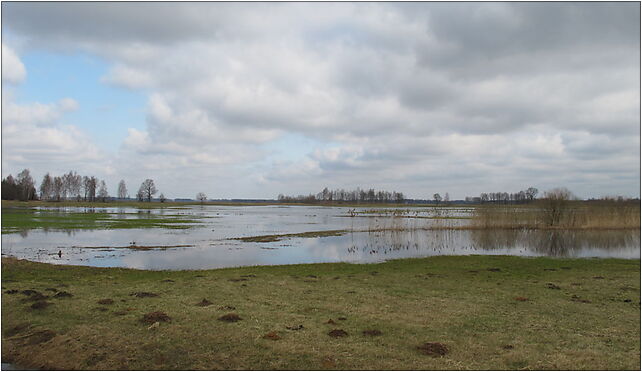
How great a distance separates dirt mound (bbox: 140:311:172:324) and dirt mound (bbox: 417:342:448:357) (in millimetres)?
5633

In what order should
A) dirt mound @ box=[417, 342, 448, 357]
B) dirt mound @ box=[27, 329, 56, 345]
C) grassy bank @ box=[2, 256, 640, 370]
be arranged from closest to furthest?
grassy bank @ box=[2, 256, 640, 370], dirt mound @ box=[417, 342, 448, 357], dirt mound @ box=[27, 329, 56, 345]

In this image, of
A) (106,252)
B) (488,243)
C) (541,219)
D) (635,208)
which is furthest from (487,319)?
(635,208)

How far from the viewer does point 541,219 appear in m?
48.6

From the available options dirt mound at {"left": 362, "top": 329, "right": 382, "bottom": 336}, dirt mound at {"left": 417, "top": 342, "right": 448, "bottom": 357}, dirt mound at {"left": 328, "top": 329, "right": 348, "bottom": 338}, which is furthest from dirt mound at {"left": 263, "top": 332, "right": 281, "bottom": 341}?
dirt mound at {"left": 417, "top": 342, "right": 448, "bottom": 357}

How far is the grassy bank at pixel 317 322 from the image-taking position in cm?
728

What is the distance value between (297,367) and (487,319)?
16.7 ft

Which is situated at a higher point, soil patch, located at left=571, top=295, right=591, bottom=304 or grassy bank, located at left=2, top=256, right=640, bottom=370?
grassy bank, located at left=2, top=256, right=640, bottom=370

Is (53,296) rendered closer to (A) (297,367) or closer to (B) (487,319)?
(A) (297,367)

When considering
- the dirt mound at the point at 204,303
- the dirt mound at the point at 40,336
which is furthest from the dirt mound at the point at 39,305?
the dirt mound at the point at 204,303

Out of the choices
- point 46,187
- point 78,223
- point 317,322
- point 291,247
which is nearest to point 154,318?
point 317,322

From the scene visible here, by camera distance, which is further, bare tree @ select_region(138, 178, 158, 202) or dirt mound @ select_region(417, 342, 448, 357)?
bare tree @ select_region(138, 178, 158, 202)

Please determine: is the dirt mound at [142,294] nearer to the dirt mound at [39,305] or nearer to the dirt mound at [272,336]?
the dirt mound at [39,305]

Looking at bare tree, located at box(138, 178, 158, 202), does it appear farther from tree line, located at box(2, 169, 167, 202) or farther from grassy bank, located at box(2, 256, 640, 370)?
grassy bank, located at box(2, 256, 640, 370)

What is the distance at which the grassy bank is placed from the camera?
7.28 m
